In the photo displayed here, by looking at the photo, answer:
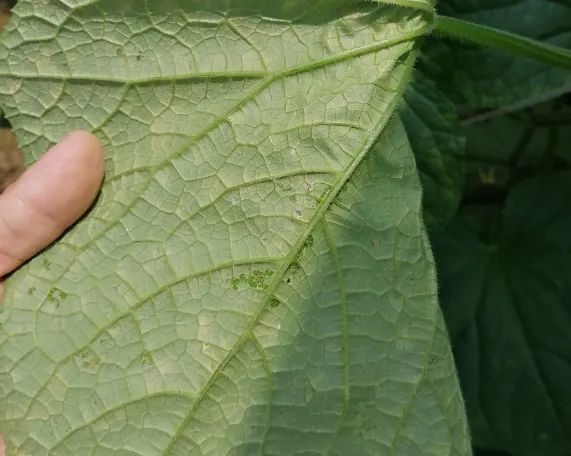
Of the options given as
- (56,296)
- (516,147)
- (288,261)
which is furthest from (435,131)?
(56,296)

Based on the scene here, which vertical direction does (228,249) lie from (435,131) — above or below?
below

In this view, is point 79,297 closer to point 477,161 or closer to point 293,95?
point 293,95

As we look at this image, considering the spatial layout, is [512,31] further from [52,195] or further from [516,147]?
[52,195]

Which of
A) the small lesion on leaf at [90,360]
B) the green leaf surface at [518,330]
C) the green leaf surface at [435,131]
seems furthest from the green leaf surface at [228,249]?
the green leaf surface at [518,330]

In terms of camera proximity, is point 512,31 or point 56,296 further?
point 512,31

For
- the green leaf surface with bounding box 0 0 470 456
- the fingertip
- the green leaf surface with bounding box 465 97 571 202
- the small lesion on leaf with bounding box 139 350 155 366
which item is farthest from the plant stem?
the small lesion on leaf with bounding box 139 350 155 366

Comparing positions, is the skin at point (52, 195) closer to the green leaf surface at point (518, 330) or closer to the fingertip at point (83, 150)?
the fingertip at point (83, 150)
